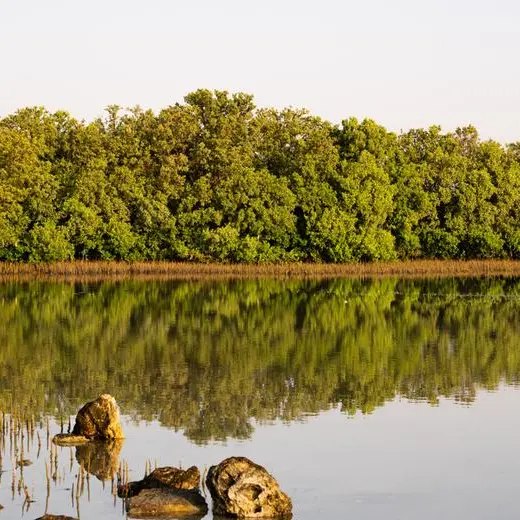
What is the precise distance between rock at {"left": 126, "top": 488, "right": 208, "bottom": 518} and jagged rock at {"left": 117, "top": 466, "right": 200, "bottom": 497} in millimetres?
391

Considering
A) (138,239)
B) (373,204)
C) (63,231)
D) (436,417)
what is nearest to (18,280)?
(63,231)

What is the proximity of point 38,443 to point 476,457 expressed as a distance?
7386 mm

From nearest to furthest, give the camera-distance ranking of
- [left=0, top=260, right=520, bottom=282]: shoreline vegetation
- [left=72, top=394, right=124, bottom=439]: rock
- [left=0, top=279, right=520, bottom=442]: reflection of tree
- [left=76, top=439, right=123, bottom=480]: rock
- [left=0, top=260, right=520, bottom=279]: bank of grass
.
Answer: [left=76, top=439, right=123, bottom=480]: rock, [left=72, top=394, right=124, bottom=439]: rock, [left=0, top=279, right=520, bottom=442]: reflection of tree, [left=0, top=260, right=520, bottom=282]: shoreline vegetation, [left=0, top=260, right=520, bottom=279]: bank of grass

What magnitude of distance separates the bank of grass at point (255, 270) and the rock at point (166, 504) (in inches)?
2069

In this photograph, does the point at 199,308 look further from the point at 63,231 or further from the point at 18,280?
the point at 63,231

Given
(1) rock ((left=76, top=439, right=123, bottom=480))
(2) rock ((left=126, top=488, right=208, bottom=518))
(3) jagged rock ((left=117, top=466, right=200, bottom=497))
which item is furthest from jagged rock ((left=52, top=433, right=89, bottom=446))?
(2) rock ((left=126, top=488, right=208, bottom=518))

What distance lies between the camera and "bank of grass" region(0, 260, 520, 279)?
68062 mm

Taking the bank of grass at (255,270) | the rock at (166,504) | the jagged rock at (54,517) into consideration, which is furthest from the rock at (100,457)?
the bank of grass at (255,270)

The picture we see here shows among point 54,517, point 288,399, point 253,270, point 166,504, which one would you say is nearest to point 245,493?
point 166,504

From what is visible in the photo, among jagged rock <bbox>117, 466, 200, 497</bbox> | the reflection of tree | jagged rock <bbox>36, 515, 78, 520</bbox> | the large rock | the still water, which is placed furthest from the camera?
the reflection of tree

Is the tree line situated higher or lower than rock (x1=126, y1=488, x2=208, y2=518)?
higher

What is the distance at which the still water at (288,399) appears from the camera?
1523 centimetres

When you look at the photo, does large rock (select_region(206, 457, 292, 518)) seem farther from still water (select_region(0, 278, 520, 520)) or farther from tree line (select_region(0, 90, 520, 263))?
tree line (select_region(0, 90, 520, 263))

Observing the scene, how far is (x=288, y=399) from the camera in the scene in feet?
73.2
